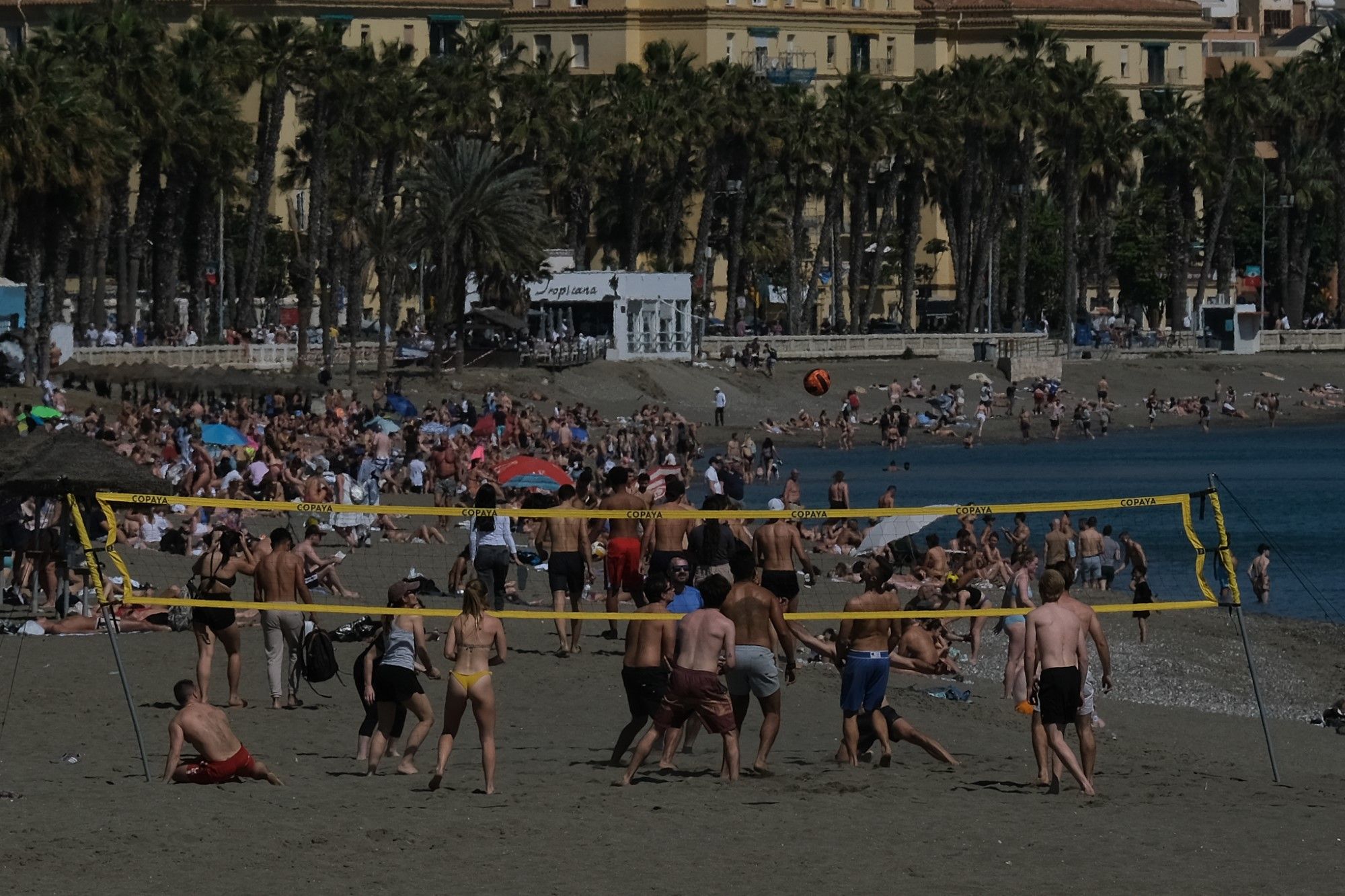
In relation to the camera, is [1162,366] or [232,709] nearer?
[232,709]

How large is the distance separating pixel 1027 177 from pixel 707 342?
16062 mm

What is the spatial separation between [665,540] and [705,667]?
151 inches

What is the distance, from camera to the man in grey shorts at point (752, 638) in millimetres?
13562

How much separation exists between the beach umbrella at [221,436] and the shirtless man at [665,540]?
18226 millimetres

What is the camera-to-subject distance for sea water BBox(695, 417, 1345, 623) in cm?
3303

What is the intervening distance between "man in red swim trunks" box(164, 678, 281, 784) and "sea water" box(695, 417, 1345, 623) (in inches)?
590

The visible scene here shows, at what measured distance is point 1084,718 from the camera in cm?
1320

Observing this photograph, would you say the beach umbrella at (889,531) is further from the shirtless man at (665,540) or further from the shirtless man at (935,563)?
the shirtless man at (665,540)

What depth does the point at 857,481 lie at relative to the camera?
154ft

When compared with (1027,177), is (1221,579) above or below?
below

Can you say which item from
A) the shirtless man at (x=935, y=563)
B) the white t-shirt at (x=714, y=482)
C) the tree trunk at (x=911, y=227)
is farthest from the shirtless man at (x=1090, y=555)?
the tree trunk at (x=911, y=227)

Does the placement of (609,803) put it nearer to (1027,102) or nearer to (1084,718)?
(1084,718)

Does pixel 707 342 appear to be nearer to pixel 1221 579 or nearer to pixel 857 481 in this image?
pixel 857 481

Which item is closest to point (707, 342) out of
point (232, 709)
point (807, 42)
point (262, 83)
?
point (262, 83)
